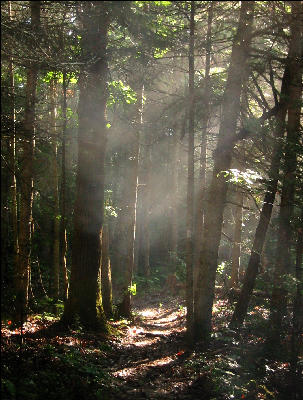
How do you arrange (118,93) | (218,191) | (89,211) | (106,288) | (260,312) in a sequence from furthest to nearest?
(260,312) → (106,288) → (118,93) → (218,191) → (89,211)

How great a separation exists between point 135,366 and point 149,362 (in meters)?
0.57

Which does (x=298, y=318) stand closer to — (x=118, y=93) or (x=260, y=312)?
(x=260, y=312)

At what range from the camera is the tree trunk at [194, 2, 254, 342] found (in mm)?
10648

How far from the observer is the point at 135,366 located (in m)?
8.39

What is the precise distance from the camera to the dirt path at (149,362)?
7.24 meters

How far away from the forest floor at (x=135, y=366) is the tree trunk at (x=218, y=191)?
852 mm

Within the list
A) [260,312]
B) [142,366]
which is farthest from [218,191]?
[260,312]

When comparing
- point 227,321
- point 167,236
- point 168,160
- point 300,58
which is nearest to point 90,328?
point 227,321

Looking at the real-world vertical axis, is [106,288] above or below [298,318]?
above

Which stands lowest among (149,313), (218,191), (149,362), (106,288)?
(149,313)

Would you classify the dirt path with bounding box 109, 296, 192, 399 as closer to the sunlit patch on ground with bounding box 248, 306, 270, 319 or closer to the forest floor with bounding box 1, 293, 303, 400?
the forest floor with bounding box 1, 293, 303, 400

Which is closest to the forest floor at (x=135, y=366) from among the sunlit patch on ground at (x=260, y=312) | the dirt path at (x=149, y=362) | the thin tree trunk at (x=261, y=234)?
the dirt path at (x=149, y=362)

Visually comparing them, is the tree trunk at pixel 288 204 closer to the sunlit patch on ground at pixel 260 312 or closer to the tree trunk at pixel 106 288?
the sunlit patch on ground at pixel 260 312

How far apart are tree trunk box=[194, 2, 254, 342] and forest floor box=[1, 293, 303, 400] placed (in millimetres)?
852
